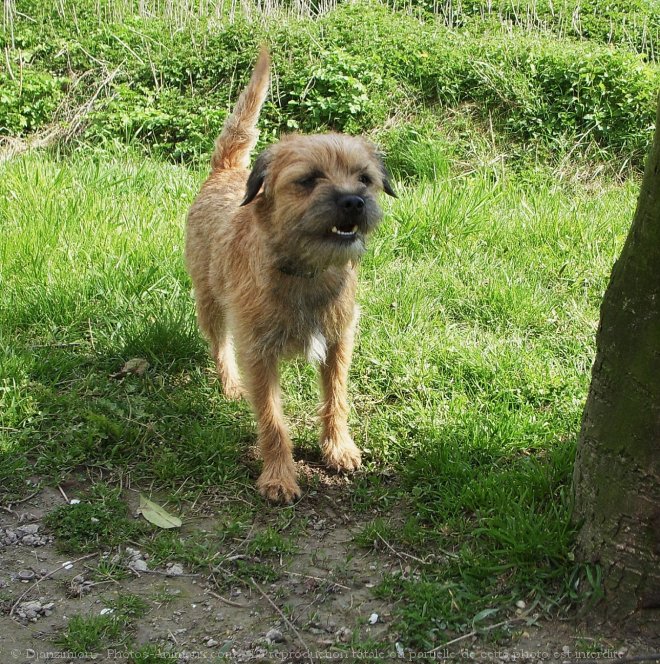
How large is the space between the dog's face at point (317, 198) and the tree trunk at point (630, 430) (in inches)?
46.4

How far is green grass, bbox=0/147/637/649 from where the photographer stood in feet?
11.0

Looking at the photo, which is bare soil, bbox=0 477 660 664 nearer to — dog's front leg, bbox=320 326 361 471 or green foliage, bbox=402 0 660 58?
dog's front leg, bbox=320 326 361 471

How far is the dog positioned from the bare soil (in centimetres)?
54

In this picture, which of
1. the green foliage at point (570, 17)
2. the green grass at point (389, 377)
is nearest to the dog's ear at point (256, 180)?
the green grass at point (389, 377)

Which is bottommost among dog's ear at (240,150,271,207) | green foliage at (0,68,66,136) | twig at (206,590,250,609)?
twig at (206,590,250,609)

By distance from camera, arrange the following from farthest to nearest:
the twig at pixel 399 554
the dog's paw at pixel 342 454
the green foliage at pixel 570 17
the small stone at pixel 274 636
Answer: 1. the green foliage at pixel 570 17
2. the dog's paw at pixel 342 454
3. the twig at pixel 399 554
4. the small stone at pixel 274 636

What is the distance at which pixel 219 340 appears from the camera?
4785mm

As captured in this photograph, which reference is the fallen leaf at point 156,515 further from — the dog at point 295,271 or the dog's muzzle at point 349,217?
the dog's muzzle at point 349,217

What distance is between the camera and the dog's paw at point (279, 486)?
12.3 ft

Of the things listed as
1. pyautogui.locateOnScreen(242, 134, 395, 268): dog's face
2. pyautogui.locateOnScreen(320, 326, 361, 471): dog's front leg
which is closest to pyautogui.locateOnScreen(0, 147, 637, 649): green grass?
pyautogui.locateOnScreen(320, 326, 361, 471): dog's front leg

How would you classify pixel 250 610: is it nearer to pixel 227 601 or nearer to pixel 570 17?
pixel 227 601

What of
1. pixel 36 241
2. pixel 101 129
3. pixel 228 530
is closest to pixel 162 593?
pixel 228 530

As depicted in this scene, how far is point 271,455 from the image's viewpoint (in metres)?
3.90

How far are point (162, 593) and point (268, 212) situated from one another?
1786 mm
